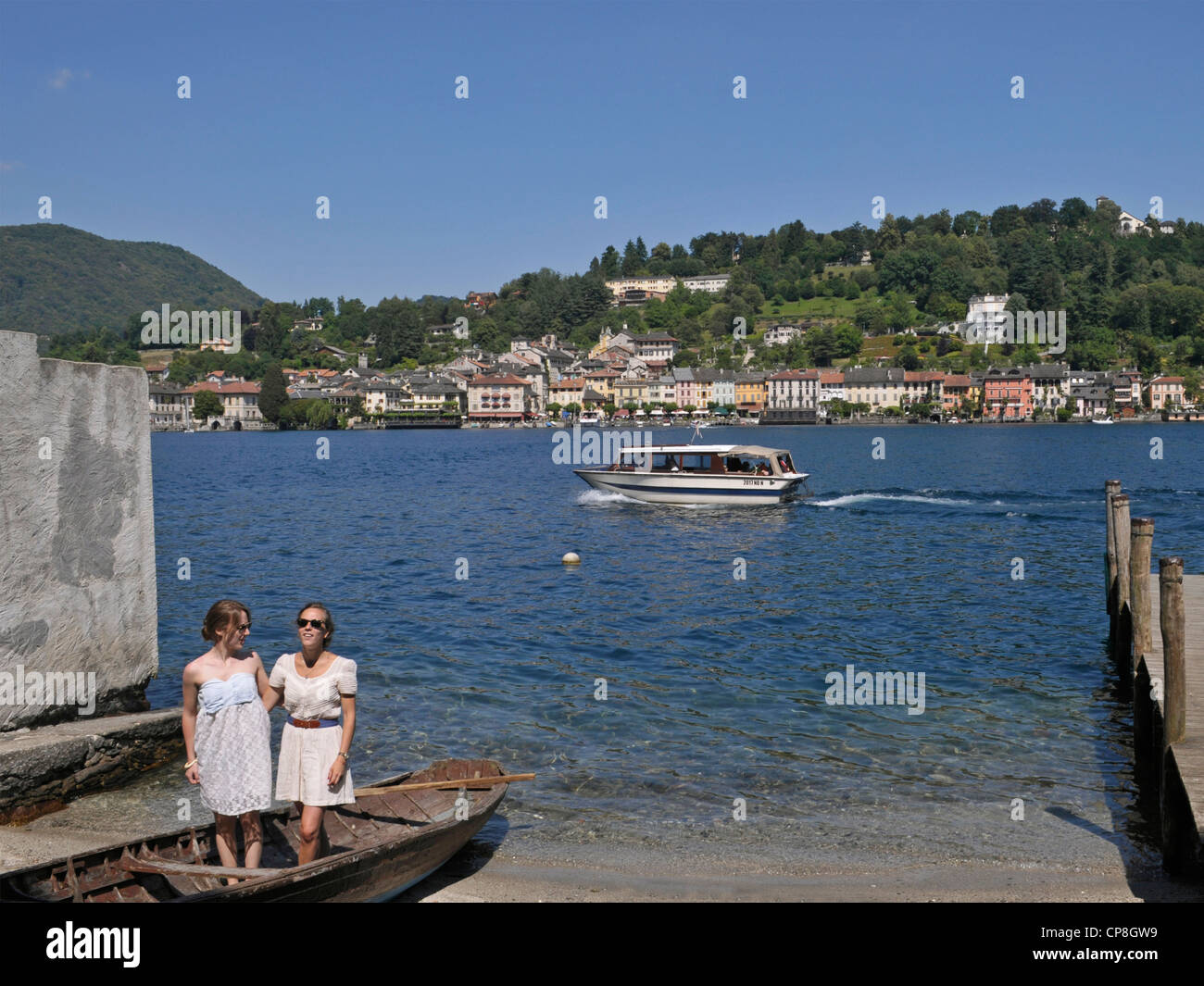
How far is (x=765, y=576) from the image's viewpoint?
30.5 m

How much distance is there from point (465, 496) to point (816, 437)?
97593 millimetres

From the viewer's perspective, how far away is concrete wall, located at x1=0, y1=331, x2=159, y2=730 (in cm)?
1064

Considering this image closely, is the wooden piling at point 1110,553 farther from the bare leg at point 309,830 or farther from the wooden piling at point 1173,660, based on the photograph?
the bare leg at point 309,830

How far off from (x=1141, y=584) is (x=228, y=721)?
11792 mm

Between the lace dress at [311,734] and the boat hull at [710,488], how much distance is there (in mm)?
41346

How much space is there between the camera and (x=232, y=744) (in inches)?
306

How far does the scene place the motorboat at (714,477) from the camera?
48.7 m

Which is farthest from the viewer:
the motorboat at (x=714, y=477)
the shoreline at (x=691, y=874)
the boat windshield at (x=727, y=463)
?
the boat windshield at (x=727, y=463)

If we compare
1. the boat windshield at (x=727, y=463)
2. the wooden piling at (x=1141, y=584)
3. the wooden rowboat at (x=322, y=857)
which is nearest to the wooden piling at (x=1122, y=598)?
the wooden piling at (x=1141, y=584)

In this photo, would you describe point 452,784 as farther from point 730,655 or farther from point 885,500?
point 885,500

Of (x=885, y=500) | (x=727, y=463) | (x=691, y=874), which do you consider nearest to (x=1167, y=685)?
(x=691, y=874)

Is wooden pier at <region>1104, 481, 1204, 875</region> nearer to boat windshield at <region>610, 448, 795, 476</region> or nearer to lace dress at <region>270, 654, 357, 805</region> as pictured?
lace dress at <region>270, 654, 357, 805</region>
